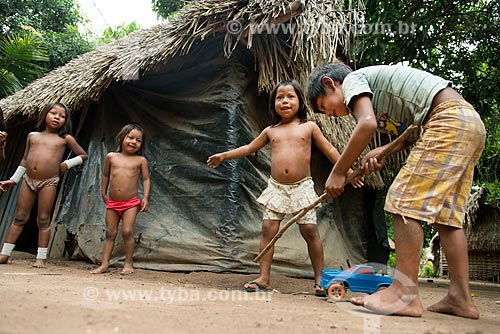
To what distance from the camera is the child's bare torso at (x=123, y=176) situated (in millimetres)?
3797

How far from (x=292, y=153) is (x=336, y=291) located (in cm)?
105

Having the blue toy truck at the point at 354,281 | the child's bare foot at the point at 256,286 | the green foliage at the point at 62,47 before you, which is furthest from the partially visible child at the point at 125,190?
the green foliage at the point at 62,47

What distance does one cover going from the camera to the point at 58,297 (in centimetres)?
184

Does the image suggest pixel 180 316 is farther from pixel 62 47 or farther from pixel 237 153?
pixel 62 47

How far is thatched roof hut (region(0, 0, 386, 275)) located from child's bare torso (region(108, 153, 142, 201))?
32 cm

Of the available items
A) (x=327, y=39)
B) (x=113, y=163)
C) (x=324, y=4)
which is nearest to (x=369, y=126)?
(x=327, y=39)

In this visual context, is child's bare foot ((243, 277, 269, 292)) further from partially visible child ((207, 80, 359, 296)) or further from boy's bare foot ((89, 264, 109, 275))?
boy's bare foot ((89, 264, 109, 275))

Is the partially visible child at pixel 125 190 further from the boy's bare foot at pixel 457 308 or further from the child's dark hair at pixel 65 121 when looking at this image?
the boy's bare foot at pixel 457 308

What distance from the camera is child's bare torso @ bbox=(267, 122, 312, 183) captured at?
3055mm

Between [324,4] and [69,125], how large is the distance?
2739 mm

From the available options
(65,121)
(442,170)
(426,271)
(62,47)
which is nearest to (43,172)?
(65,121)

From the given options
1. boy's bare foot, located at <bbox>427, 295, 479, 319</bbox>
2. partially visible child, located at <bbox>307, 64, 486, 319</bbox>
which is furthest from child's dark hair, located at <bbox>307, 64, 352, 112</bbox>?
boy's bare foot, located at <bbox>427, 295, 479, 319</bbox>

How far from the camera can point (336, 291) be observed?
97.3 inches

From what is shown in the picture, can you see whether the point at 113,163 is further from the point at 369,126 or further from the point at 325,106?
the point at 369,126
